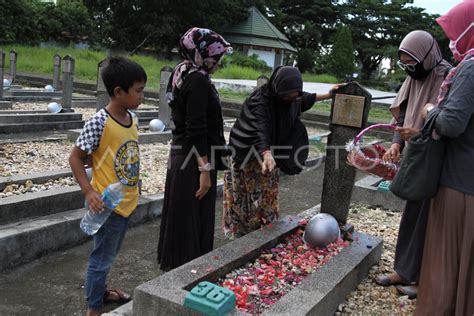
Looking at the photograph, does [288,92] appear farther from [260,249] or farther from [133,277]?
[133,277]

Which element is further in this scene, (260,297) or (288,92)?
(288,92)

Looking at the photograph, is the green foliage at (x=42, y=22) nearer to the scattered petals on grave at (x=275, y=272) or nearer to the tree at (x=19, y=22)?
the tree at (x=19, y=22)

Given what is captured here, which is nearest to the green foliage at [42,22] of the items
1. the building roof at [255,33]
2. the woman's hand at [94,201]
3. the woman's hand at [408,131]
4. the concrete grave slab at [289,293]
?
the building roof at [255,33]

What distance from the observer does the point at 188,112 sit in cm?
306

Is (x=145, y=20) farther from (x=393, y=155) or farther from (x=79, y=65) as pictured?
(x=393, y=155)

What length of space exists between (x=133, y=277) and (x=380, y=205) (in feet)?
11.9

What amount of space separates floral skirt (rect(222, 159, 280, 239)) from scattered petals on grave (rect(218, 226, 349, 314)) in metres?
0.30

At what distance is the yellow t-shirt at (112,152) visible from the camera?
2.63 metres

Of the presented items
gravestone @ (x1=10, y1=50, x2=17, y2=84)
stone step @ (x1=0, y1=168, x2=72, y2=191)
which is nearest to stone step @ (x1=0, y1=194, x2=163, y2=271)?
stone step @ (x1=0, y1=168, x2=72, y2=191)

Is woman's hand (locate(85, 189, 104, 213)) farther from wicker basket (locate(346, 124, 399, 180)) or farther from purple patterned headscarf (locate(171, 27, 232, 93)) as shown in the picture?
wicker basket (locate(346, 124, 399, 180))

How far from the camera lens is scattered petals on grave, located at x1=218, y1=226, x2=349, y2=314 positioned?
304 centimetres

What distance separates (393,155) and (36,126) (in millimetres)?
6770

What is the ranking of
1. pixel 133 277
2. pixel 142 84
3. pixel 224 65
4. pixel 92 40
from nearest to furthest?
pixel 142 84 → pixel 133 277 → pixel 224 65 → pixel 92 40

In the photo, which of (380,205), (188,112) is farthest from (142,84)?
(380,205)
